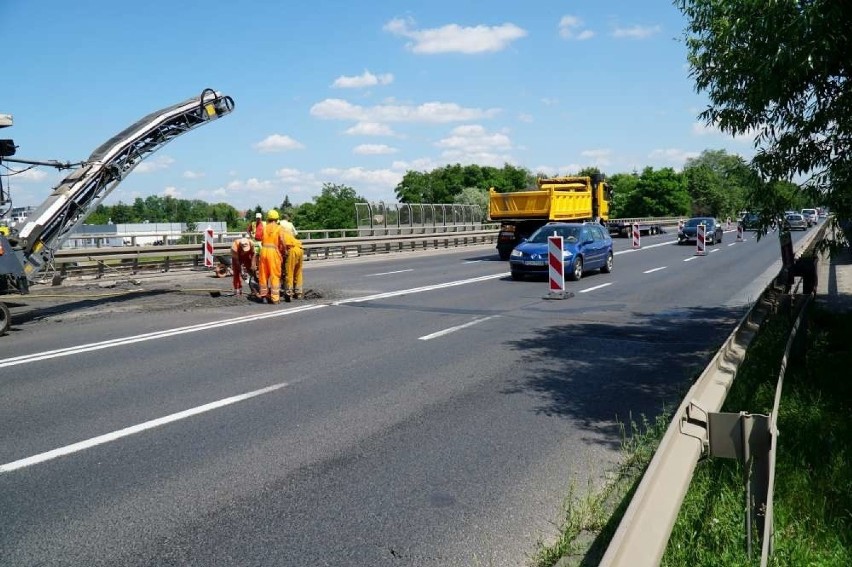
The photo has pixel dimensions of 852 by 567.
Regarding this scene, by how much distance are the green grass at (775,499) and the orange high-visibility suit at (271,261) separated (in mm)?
10212

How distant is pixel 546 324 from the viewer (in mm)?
11930

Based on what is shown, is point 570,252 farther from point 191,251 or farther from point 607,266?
point 191,251

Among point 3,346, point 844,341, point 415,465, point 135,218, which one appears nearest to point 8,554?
point 415,465

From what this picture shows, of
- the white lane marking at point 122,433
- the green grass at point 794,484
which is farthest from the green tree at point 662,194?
the white lane marking at point 122,433

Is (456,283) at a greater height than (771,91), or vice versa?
(771,91)

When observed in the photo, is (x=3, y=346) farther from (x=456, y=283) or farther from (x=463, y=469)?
(x=456, y=283)

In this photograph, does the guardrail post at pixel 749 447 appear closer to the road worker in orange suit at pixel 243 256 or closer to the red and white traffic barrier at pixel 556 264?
the red and white traffic barrier at pixel 556 264

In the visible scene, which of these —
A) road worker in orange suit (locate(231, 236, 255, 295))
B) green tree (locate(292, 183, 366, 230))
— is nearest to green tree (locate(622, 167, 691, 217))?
green tree (locate(292, 183, 366, 230))

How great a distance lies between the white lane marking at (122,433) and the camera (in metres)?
5.28

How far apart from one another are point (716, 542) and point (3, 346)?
33.2 feet

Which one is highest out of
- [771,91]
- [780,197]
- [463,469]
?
[771,91]

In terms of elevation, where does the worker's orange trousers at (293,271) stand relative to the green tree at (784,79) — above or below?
below

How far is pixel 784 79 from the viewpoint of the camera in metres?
6.70

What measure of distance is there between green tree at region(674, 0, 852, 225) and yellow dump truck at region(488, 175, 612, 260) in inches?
770
